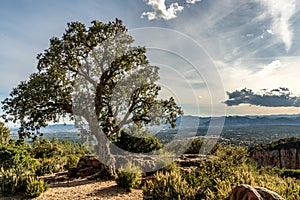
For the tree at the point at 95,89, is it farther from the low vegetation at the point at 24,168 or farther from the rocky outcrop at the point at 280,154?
the rocky outcrop at the point at 280,154

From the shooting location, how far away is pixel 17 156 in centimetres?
1372

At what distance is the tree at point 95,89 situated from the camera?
11758mm

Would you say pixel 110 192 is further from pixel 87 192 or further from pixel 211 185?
pixel 211 185

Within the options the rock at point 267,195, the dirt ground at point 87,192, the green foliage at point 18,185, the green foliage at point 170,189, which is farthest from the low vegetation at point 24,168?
the rock at point 267,195

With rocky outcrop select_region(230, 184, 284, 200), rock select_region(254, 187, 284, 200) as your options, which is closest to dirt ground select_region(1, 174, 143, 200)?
rocky outcrop select_region(230, 184, 284, 200)

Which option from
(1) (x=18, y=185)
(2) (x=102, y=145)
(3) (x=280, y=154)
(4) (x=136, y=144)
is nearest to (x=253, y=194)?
(1) (x=18, y=185)

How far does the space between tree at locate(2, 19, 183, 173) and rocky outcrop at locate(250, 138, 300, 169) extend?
2852 cm

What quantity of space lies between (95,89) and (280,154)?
114 ft

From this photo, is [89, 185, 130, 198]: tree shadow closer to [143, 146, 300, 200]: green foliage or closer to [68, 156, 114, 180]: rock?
[143, 146, 300, 200]: green foliage

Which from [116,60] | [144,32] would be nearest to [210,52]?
[144,32]

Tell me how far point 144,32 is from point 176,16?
1847 millimetres

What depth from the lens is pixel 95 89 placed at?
12.6 m

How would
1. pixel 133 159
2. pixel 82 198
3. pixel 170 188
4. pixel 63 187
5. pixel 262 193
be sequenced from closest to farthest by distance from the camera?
pixel 262 193 < pixel 170 188 < pixel 82 198 < pixel 63 187 < pixel 133 159

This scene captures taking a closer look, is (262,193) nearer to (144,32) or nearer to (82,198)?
(82,198)
